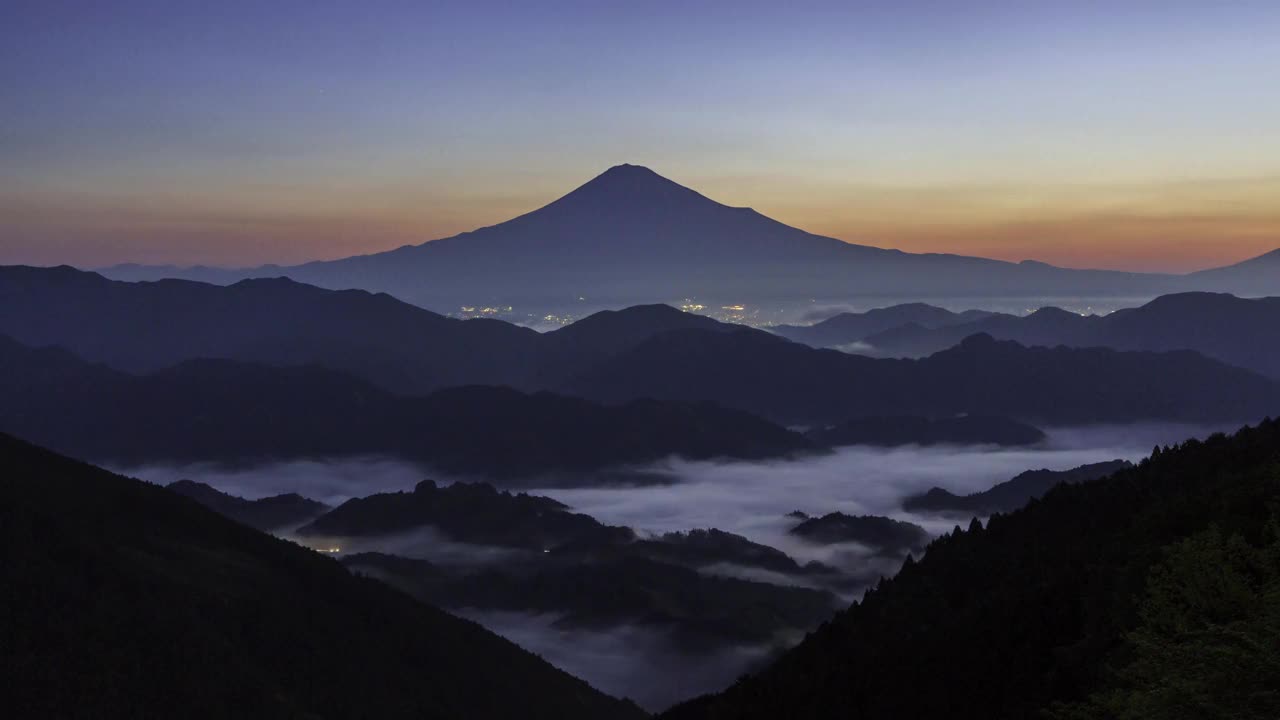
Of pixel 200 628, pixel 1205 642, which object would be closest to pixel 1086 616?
pixel 1205 642

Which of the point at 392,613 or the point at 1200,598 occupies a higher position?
the point at 1200,598

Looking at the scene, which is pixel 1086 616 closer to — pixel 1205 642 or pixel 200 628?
pixel 1205 642

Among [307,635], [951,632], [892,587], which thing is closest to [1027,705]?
[951,632]

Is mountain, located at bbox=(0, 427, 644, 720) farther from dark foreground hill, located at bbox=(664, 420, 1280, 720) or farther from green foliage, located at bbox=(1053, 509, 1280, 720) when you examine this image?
green foliage, located at bbox=(1053, 509, 1280, 720)

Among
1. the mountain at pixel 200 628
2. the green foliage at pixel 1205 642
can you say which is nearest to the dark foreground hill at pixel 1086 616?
the green foliage at pixel 1205 642

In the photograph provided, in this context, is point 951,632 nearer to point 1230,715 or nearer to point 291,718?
point 1230,715

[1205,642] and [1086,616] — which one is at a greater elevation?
[1205,642]
